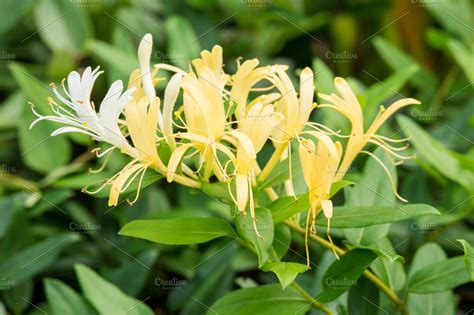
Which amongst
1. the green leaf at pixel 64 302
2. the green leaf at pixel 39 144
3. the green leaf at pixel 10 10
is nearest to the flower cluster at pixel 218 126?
the green leaf at pixel 64 302

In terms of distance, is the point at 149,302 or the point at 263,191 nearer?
the point at 263,191

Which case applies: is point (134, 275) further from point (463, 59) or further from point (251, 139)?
point (463, 59)

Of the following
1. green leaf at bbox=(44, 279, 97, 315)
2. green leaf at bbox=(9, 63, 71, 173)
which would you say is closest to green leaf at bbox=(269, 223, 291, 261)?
green leaf at bbox=(44, 279, 97, 315)

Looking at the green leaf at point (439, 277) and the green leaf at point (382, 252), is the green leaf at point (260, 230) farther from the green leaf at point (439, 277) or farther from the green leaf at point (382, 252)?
the green leaf at point (439, 277)

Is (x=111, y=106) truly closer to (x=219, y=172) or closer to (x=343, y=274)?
(x=219, y=172)

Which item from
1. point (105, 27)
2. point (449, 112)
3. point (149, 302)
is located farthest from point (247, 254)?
point (105, 27)

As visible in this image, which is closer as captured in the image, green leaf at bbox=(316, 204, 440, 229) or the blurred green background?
green leaf at bbox=(316, 204, 440, 229)

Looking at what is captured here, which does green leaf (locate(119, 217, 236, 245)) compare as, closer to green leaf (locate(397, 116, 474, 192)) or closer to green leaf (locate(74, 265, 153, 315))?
green leaf (locate(74, 265, 153, 315))

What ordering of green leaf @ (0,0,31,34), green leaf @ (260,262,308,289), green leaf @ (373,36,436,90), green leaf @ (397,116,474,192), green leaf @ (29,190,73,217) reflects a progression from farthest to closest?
1. green leaf @ (373,36,436,90)
2. green leaf @ (0,0,31,34)
3. green leaf @ (29,190,73,217)
4. green leaf @ (397,116,474,192)
5. green leaf @ (260,262,308,289)
